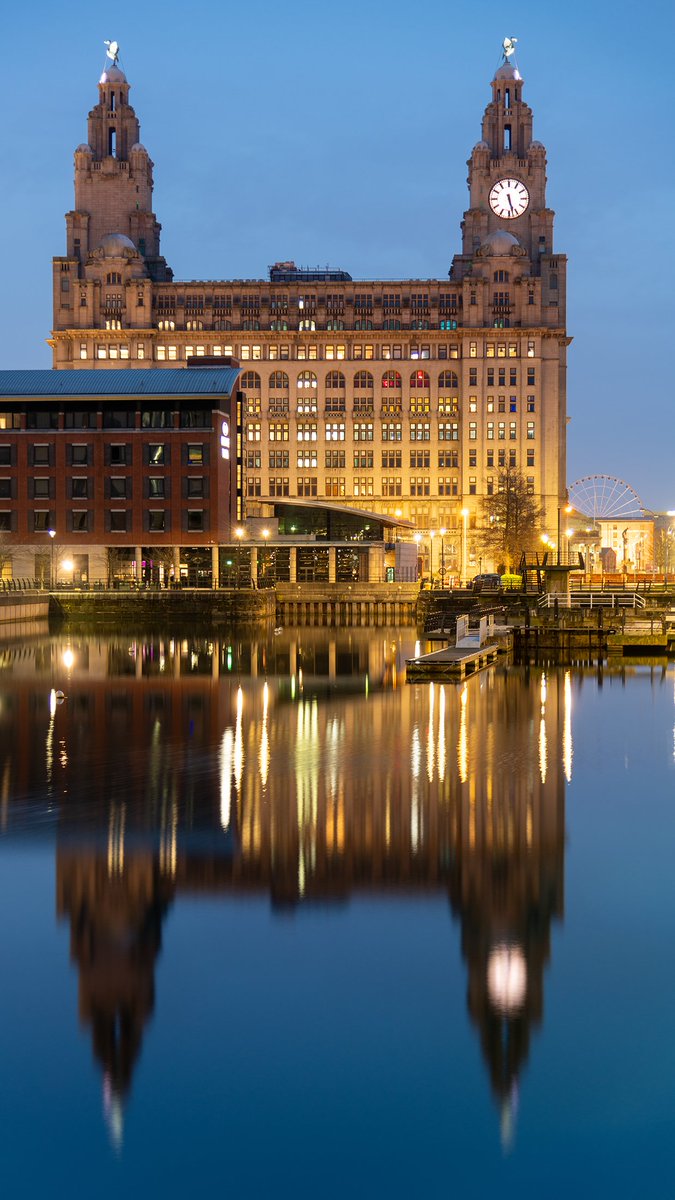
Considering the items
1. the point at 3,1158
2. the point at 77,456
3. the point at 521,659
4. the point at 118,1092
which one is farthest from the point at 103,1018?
the point at 77,456

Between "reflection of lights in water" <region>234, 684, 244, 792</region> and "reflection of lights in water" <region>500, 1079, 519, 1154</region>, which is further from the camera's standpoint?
"reflection of lights in water" <region>234, 684, 244, 792</region>

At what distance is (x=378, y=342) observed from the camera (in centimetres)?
17475

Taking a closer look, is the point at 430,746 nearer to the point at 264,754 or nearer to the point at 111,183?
the point at 264,754

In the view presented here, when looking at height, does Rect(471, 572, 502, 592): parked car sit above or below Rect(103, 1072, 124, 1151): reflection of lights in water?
above

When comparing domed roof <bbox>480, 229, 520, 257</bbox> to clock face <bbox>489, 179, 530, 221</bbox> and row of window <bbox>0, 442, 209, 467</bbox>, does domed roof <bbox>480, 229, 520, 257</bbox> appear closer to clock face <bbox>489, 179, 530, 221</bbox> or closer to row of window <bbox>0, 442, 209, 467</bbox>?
clock face <bbox>489, 179, 530, 221</bbox>

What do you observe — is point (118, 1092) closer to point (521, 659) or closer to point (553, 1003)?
point (553, 1003)

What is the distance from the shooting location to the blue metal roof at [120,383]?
107m

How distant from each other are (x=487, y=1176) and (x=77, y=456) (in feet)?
329

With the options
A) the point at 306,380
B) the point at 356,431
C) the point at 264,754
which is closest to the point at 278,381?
the point at 306,380

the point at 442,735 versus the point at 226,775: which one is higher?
the point at 442,735

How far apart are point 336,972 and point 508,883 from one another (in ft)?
17.7

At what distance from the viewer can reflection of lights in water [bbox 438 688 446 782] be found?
31587 millimetres

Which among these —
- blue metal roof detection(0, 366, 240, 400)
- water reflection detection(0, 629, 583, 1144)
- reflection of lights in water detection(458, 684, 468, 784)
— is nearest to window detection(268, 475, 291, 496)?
blue metal roof detection(0, 366, 240, 400)

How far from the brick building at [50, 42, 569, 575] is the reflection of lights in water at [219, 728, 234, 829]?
134695mm
